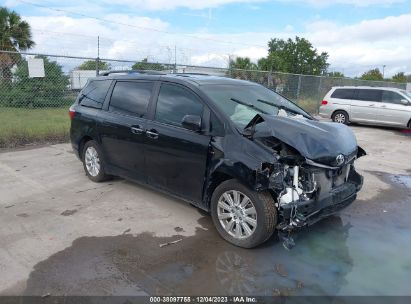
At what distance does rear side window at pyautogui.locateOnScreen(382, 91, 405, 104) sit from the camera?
14359mm

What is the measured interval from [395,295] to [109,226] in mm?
3070

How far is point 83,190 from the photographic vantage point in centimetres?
598

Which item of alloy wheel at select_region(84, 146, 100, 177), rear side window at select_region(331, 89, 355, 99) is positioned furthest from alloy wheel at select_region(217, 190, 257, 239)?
rear side window at select_region(331, 89, 355, 99)

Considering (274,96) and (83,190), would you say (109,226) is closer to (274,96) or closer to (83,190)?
(83,190)

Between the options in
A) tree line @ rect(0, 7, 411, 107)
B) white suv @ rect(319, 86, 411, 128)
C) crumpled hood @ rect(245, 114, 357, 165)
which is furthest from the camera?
white suv @ rect(319, 86, 411, 128)

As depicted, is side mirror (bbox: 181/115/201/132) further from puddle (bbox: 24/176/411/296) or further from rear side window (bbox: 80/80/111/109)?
rear side window (bbox: 80/80/111/109)

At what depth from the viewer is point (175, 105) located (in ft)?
16.0

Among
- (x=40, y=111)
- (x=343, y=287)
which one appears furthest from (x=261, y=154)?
(x=40, y=111)

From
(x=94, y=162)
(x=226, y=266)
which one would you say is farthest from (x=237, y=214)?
(x=94, y=162)

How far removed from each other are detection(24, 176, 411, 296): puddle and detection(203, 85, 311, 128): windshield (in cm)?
140

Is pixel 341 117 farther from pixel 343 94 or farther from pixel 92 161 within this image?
pixel 92 161

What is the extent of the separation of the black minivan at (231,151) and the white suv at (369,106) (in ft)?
33.6

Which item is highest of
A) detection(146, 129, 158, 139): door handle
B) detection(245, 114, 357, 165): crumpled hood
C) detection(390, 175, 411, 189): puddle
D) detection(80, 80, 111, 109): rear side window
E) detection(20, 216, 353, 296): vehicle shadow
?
detection(80, 80, 111, 109): rear side window

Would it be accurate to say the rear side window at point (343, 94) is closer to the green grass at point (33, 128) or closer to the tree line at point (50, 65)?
the tree line at point (50, 65)
